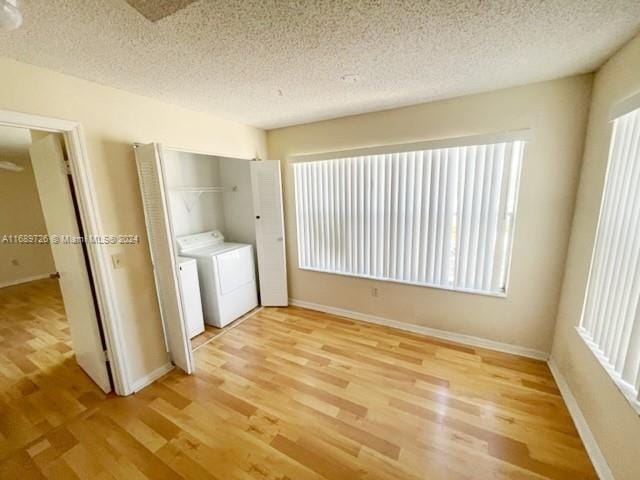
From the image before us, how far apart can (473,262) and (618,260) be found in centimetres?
105

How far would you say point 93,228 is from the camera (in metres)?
1.79

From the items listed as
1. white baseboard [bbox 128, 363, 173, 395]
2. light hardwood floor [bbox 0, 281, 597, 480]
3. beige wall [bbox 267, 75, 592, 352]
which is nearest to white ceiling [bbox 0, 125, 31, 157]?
light hardwood floor [bbox 0, 281, 597, 480]

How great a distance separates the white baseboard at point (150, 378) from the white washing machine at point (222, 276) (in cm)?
75

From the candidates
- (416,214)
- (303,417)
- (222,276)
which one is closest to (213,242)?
(222,276)

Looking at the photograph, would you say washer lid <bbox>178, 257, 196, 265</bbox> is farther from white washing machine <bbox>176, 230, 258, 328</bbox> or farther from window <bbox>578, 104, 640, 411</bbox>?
window <bbox>578, 104, 640, 411</bbox>

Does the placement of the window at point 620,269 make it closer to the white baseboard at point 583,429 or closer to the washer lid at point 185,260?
the white baseboard at point 583,429

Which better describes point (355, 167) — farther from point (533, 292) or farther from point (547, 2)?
point (533, 292)

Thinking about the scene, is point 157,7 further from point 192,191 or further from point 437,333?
point 437,333

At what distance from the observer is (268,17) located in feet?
3.81

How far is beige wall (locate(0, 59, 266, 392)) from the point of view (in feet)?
4.95

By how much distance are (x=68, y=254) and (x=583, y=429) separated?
385 centimetres

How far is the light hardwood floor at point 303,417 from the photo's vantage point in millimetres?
1441

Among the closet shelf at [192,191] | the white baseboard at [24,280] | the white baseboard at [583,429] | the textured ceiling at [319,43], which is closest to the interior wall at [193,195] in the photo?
the closet shelf at [192,191]

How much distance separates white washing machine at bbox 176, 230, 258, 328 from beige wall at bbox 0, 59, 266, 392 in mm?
750
